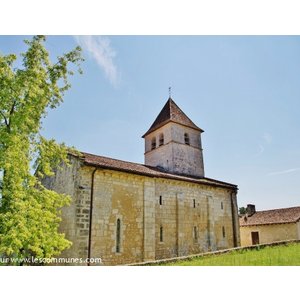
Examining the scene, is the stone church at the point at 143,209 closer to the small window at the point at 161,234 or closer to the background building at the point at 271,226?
the small window at the point at 161,234

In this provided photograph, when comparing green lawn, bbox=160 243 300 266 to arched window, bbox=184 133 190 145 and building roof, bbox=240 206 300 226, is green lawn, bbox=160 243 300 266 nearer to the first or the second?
arched window, bbox=184 133 190 145

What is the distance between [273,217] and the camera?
2617 centimetres

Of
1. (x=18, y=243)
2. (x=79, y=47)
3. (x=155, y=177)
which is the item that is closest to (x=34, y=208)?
(x=18, y=243)

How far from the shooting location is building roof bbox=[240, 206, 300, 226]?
80.3ft

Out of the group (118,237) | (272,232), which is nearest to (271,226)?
(272,232)

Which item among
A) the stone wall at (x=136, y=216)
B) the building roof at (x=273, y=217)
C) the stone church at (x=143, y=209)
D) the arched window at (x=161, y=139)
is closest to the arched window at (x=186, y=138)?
the stone church at (x=143, y=209)

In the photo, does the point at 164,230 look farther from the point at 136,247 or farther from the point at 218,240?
the point at 218,240

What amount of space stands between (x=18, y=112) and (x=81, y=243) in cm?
600

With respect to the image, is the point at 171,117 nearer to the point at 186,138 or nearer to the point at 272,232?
the point at 186,138

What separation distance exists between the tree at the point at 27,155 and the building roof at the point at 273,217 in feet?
70.8

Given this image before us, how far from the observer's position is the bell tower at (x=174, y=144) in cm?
1973

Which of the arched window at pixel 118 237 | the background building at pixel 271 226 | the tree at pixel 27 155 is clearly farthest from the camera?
the background building at pixel 271 226

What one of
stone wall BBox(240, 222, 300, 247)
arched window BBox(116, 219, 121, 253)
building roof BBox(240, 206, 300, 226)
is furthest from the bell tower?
stone wall BBox(240, 222, 300, 247)

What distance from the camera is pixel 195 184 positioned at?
1688 cm
